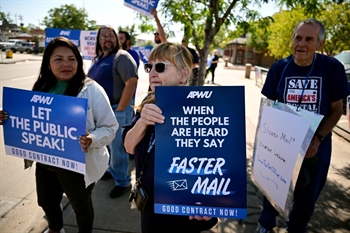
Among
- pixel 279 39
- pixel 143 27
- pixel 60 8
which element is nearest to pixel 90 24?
pixel 60 8

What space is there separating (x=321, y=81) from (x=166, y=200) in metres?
1.59

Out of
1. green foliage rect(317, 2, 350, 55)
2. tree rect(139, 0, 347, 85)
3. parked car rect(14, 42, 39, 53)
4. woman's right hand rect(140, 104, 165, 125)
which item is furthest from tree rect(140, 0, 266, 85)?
parked car rect(14, 42, 39, 53)

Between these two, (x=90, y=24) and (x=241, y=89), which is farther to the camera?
(x=90, y=24)

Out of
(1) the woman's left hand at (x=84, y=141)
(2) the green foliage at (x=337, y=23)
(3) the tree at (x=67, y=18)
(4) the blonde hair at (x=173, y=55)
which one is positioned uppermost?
(3) the tree at (x=67, y=18)

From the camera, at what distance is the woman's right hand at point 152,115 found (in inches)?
53.2

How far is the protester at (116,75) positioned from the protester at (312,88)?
162cm

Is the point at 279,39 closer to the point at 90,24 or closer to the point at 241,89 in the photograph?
the point at 241,89

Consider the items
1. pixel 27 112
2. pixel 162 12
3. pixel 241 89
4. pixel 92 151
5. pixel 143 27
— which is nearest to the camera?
pixel 241 89

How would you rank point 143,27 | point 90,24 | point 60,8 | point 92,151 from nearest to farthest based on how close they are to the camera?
point 92,151, point 143,27, point 60,8, point 90,24

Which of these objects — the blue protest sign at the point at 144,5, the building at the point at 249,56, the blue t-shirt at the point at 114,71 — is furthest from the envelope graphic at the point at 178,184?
the building at the point at 249,56

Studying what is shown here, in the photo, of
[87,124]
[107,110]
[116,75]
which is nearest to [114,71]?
[116,75]

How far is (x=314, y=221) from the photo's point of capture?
2885mm

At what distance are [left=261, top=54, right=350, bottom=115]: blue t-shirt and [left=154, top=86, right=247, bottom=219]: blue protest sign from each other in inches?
42.0

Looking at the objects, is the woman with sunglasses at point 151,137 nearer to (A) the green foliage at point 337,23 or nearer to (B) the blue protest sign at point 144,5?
(B) the blue protest sign at point 144,5
